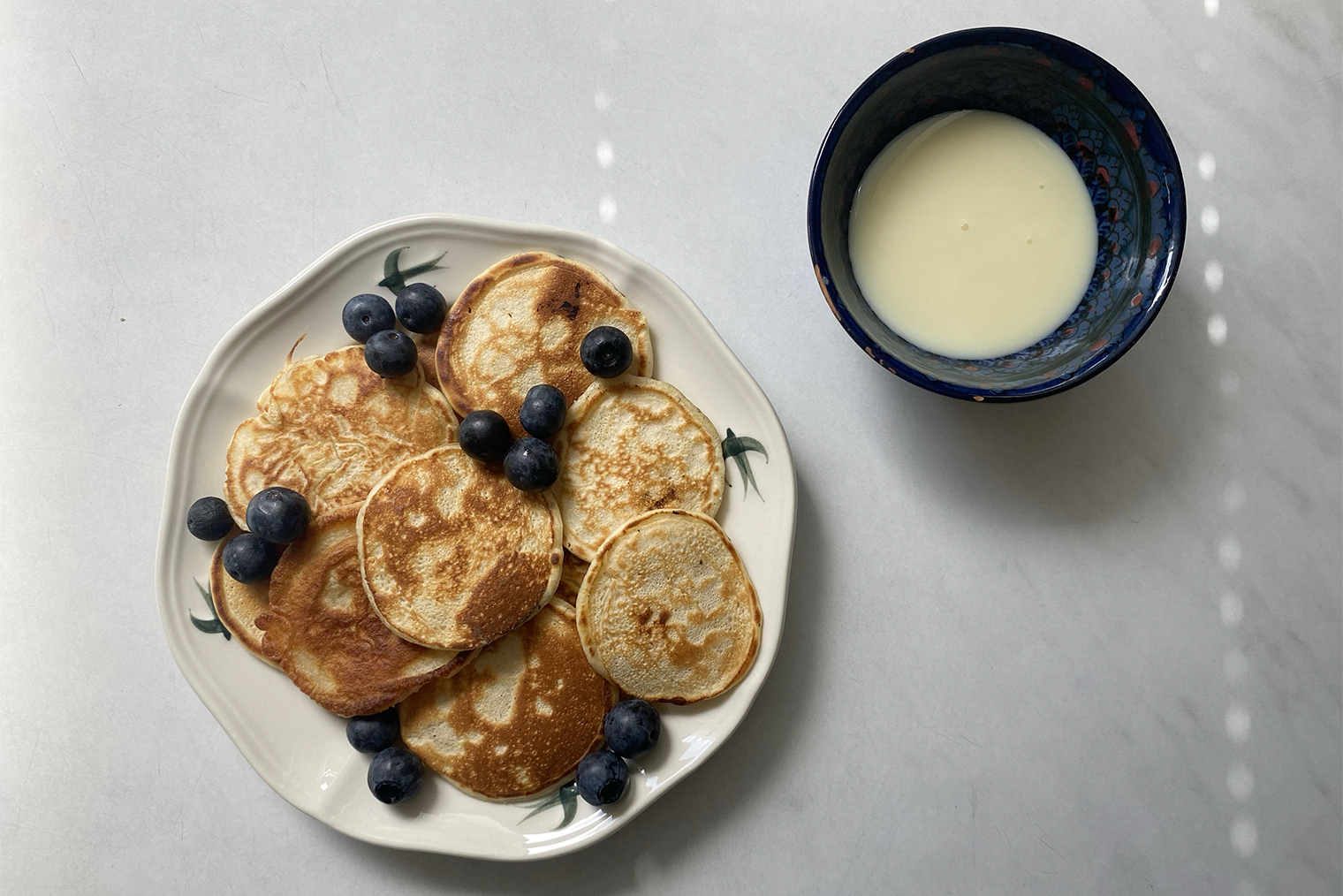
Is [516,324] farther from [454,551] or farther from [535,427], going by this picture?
[454,551]

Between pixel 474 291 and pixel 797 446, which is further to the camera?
pixel 797 446

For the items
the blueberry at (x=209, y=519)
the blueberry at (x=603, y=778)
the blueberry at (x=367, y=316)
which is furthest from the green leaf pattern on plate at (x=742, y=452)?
the blueberry at (x=209, y=519)

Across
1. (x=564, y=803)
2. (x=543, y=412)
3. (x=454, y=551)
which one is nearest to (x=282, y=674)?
(x=454, y=551)

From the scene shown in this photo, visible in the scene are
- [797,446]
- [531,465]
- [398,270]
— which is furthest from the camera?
[797,446]

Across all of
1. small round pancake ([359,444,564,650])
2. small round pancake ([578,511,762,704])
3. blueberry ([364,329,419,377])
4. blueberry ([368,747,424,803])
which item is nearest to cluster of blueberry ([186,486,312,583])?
small round pancake ([359,444,564,650])

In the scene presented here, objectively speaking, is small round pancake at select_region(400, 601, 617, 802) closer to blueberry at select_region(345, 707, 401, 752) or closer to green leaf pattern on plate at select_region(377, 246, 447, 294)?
blueberry at select_region(345, 707, 401, 752)

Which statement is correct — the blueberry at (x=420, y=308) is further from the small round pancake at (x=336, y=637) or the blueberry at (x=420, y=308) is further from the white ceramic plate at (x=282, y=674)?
the small round pancake at (x=336, y=637)
